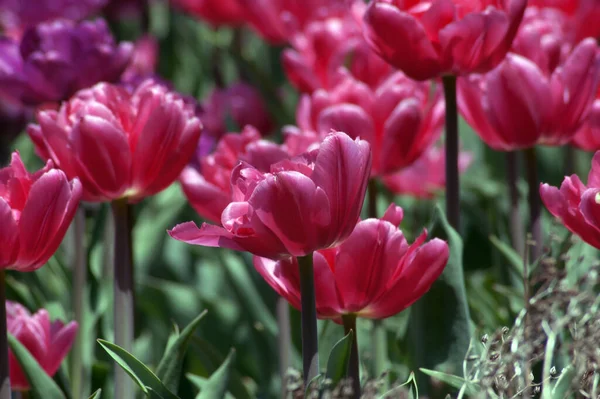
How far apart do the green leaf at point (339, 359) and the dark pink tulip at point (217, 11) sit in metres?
1.89

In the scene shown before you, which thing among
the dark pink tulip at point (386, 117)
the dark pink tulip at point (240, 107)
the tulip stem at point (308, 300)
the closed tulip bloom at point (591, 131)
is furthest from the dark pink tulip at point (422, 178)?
the tulip stem at point (308, 300)

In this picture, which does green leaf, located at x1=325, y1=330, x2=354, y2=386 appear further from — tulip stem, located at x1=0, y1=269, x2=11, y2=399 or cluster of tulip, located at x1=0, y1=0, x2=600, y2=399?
tulip stem, located at x1=0, y1=269, x2=11, y2=399

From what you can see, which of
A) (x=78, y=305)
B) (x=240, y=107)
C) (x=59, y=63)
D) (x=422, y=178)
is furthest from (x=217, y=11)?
(x=78, y=305)

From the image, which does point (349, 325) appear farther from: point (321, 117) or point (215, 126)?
point (215, 126)

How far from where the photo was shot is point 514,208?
→ 158 centimetres

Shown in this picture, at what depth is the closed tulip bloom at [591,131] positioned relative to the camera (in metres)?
1.29

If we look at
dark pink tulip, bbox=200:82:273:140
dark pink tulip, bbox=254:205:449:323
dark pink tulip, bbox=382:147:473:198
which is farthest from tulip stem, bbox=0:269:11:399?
dark pink tulip, bbox=382:147:473:198

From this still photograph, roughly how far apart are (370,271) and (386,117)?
1.74ft

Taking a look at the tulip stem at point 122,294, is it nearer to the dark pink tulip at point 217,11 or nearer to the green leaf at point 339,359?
the green leaf at point 339,359

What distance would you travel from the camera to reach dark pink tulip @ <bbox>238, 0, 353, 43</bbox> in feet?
7.44

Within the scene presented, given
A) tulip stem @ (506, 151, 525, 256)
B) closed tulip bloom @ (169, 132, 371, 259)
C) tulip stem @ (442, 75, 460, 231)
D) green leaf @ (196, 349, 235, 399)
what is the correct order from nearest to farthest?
1. closed tulip bloom @ (169, 132, 371, 259)
2. green leaf @ (196, 349, 235, 399)
3. tulip stem @ (442, 75, 460, 231)
4. tulip stem @ (506, 151, 525, 256)

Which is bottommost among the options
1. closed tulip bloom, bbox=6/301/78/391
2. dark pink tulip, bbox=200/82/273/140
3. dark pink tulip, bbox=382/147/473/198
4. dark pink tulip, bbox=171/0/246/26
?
dark pink tulip, bbox=382/147/473/198

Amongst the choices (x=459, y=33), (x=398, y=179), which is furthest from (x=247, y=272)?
(x=459, y=33)

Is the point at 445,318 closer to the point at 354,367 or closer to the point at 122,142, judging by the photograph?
the point at 354,367
